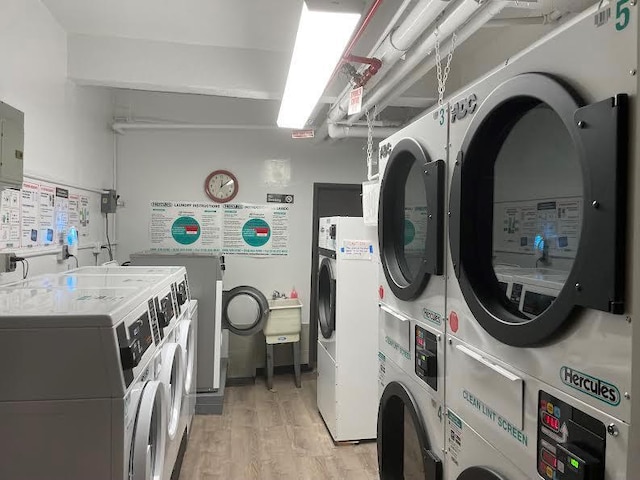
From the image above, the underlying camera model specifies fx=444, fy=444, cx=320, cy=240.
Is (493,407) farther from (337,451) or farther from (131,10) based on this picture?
(131,10)

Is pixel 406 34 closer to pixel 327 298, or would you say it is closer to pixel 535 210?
pixel 535 210

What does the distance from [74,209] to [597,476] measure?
10.4 feet

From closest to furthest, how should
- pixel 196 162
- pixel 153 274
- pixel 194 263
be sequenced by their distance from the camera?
pixel 153 274 < pixel 194 263 < pixel 196 162

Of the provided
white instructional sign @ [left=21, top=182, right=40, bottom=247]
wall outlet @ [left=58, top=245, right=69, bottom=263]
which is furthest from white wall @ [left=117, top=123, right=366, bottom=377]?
white instructional sign @ [left=21, top=182, right=40, bottom=247]

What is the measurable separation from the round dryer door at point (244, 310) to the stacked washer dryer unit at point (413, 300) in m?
2.33

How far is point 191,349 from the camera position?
115 inches

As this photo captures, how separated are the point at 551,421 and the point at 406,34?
1524 mm

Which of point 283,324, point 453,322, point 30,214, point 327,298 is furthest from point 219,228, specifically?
point 453,322


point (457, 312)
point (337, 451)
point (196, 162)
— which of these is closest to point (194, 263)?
point (196, 162)

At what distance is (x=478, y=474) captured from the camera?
1092mm

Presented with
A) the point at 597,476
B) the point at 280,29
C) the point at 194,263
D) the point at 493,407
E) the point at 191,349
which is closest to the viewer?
the point at 597,476

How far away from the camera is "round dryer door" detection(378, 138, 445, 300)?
5.12 feet

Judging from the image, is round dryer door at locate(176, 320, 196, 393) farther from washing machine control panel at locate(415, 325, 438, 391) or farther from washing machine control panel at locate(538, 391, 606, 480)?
washing machine control panel at locate(538, 391, 606, 480)

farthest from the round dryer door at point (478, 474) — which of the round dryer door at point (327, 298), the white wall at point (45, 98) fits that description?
the white wall at point (45, 98)
